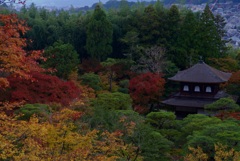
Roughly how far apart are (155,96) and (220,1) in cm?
Answer: 4537

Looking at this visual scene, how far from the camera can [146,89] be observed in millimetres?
23094

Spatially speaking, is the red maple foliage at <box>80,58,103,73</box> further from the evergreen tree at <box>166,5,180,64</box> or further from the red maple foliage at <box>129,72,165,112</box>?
the evergreen tree at <box>166,5,180,64</box>

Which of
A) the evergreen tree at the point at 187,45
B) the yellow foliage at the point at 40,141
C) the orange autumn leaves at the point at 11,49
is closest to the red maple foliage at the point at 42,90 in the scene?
the yellow foliage at the point at 40,141

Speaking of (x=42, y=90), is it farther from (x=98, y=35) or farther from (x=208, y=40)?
(x=208, y=40)

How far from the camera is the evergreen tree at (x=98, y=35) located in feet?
99.9

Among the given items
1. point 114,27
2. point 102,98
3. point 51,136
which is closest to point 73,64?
point 102,98

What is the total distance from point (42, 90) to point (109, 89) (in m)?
8.47

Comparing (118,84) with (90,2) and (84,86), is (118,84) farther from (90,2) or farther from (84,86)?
(90,2)

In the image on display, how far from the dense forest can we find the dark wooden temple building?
1.19 m

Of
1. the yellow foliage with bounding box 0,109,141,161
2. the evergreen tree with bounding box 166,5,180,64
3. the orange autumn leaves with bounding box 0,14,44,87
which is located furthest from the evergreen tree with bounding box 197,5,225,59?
the orange autumn leaves with bounding box 0,14,44,87

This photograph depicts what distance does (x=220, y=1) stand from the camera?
64812 mm

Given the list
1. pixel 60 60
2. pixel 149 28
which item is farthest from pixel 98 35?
pixel 60 60

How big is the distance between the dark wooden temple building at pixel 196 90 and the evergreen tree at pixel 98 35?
828 cm

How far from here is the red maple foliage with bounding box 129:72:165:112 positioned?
23156mm
